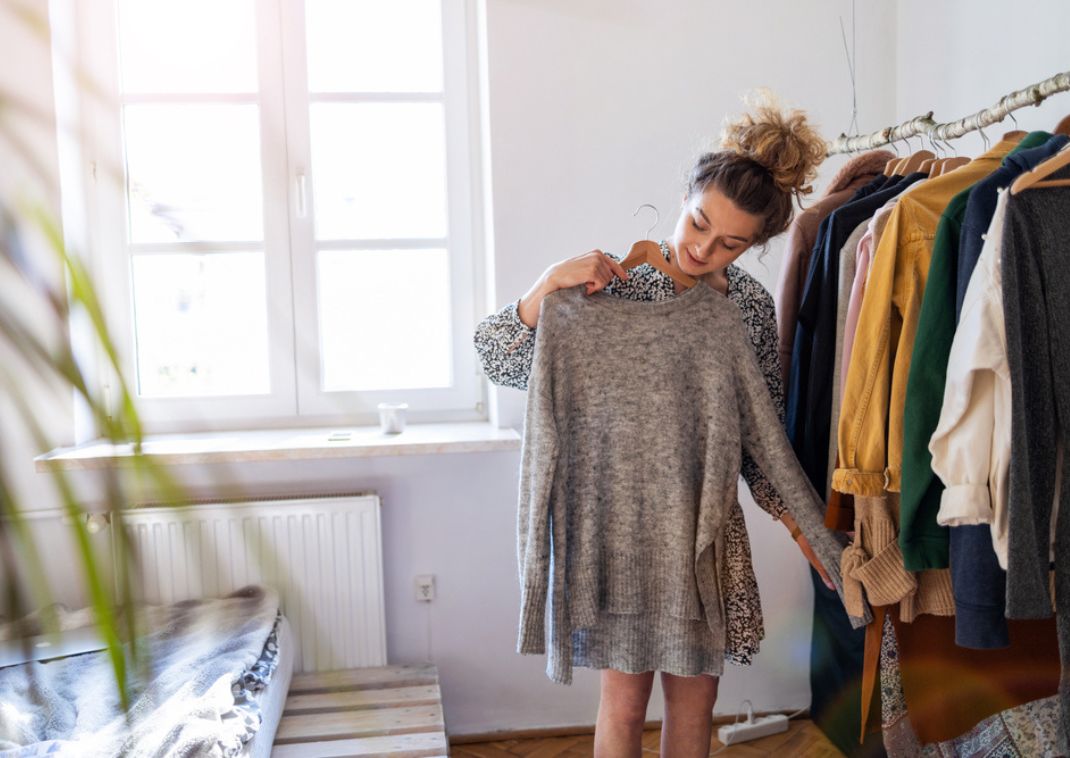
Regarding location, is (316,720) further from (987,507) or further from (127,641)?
(127,641)

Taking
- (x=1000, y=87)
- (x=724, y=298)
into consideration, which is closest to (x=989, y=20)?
(x=1000, y=87)

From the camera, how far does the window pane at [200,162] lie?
233 centimetres

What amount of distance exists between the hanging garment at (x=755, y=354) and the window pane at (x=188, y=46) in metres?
1.23

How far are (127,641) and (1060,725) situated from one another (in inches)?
57.0

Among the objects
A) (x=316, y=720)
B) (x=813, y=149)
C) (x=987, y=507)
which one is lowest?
(x=316, y=720)

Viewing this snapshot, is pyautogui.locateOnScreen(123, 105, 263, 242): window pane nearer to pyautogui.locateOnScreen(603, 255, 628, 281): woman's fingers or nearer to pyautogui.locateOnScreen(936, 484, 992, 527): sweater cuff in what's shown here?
pyautogui.locateOnScreen(603, 255, 628, 281): woman's fingers

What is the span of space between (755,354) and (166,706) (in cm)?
120

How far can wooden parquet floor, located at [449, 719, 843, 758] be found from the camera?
2326 millimetres

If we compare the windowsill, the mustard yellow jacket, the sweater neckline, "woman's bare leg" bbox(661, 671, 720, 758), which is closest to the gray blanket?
the windowsill

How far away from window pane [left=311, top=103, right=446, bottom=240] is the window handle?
0.09ft

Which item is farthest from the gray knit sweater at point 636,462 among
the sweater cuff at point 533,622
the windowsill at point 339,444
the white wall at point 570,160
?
the white wall at point 570,160

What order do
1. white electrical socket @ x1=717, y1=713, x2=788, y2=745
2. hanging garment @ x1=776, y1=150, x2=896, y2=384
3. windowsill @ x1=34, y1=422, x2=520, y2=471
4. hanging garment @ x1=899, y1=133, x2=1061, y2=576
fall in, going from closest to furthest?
hanging garment @ x1=899, y1=133, x2=1061, y2=576 → hanging garment @ x1=776, y1=150, x2=896, y2=384 → windowsill @ x1=34, y1=422, x2=520, y2=471 → white electrical socket @ x1=717, y1=713, x2=788, y2=745

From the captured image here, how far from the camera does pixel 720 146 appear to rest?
1485 mm

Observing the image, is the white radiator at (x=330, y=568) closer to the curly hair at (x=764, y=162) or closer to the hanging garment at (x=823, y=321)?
the hanging garment at (x=823, y=321)
